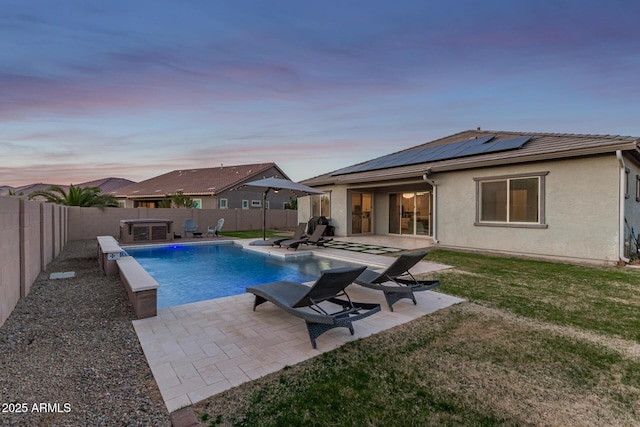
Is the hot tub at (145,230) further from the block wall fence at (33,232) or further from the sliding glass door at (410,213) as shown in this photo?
the sliding glass door at (410,213)

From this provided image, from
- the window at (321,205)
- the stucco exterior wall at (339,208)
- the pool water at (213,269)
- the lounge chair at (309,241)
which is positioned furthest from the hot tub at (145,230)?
the stucco exterior wall at (339,208)

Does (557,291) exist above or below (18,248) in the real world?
below

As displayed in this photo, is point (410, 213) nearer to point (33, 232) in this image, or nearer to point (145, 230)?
point (145, 230)

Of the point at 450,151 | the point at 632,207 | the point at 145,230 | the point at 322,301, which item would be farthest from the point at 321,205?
the point at 322,301

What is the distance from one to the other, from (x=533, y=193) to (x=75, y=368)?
12.6 metres

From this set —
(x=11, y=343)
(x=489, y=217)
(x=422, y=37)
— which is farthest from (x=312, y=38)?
(x=11, y=343)

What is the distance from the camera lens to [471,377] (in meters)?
3.20

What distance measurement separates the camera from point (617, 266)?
9023 mm

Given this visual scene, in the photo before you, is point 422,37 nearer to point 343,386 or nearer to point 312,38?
point 312,38

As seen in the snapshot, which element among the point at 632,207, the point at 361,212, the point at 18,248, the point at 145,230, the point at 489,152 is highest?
the point at 489,152

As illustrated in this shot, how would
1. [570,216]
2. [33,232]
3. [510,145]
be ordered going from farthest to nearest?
[510,145] → [570,216] → [33,232]

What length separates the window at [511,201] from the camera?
34.6 feet

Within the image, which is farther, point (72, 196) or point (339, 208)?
point (72, 196)

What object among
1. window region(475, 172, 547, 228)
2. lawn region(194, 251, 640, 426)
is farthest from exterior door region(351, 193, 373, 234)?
lawn region(194, 251, 640, 426)
